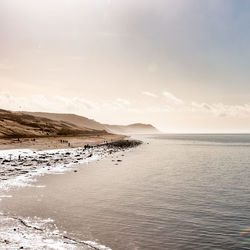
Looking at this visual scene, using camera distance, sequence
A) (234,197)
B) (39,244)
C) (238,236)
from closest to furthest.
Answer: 1. (39,244)
2. (238,236)
3. (234,197)

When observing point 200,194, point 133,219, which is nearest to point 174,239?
point 133,219

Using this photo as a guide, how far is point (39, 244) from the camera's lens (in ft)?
32.7

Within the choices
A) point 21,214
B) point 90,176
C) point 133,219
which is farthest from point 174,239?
point 90,176

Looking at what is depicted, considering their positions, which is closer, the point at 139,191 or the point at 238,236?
the point at 238,236

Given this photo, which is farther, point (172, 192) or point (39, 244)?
point (172, 192)

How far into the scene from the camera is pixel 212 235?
11742 millimetres

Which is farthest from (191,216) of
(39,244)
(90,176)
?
(90,176)

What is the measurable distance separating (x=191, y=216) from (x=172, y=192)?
643 centimetres

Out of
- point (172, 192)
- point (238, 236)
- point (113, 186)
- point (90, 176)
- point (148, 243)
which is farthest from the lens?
point (90, 176)

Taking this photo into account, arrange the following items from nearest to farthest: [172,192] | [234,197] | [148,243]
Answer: [148,243] < [234,197] < [172,192]

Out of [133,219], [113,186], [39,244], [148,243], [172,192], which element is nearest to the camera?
[39,244]

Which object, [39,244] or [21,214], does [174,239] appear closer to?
[39,244]

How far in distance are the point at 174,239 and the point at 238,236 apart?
3361 mm

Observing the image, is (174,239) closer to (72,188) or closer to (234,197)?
(234,197)
